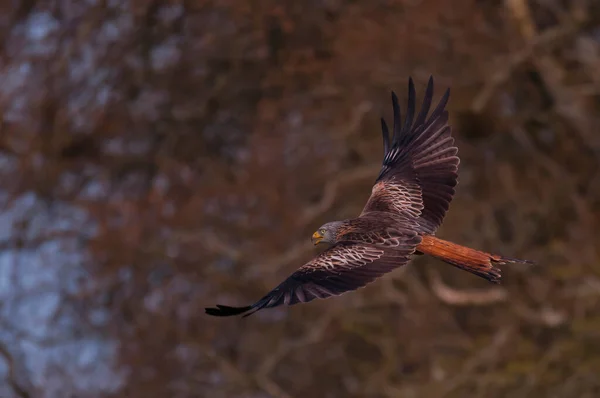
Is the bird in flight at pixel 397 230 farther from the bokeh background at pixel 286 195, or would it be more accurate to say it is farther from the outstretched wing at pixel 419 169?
the bokeh background at pixel 286 195

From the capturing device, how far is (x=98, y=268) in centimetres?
970

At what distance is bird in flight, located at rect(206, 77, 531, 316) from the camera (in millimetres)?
2789

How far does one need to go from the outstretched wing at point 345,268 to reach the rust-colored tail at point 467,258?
3 cm

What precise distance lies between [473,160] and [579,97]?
0.90 m

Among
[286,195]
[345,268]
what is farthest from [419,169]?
[286,195]

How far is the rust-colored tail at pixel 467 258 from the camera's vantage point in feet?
8.99

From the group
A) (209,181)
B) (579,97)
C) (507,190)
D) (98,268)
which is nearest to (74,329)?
(98,268)

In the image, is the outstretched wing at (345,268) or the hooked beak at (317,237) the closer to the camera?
the outstretched wing at (345,268)

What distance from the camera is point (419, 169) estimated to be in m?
3.45

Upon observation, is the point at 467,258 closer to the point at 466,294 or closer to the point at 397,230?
the point at 397,230

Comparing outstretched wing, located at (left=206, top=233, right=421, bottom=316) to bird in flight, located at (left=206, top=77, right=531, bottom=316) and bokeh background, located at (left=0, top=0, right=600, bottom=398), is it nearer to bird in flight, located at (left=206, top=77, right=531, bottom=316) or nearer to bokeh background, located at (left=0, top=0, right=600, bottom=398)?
bird in flight, located at (left=206, top=77, right=531, bottom=316)

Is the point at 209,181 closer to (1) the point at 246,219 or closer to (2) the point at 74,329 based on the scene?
(1) the point at 246,219

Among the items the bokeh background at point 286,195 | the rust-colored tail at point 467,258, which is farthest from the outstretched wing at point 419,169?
the bokeh background at point 286,195

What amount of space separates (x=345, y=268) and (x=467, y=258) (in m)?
0.29
